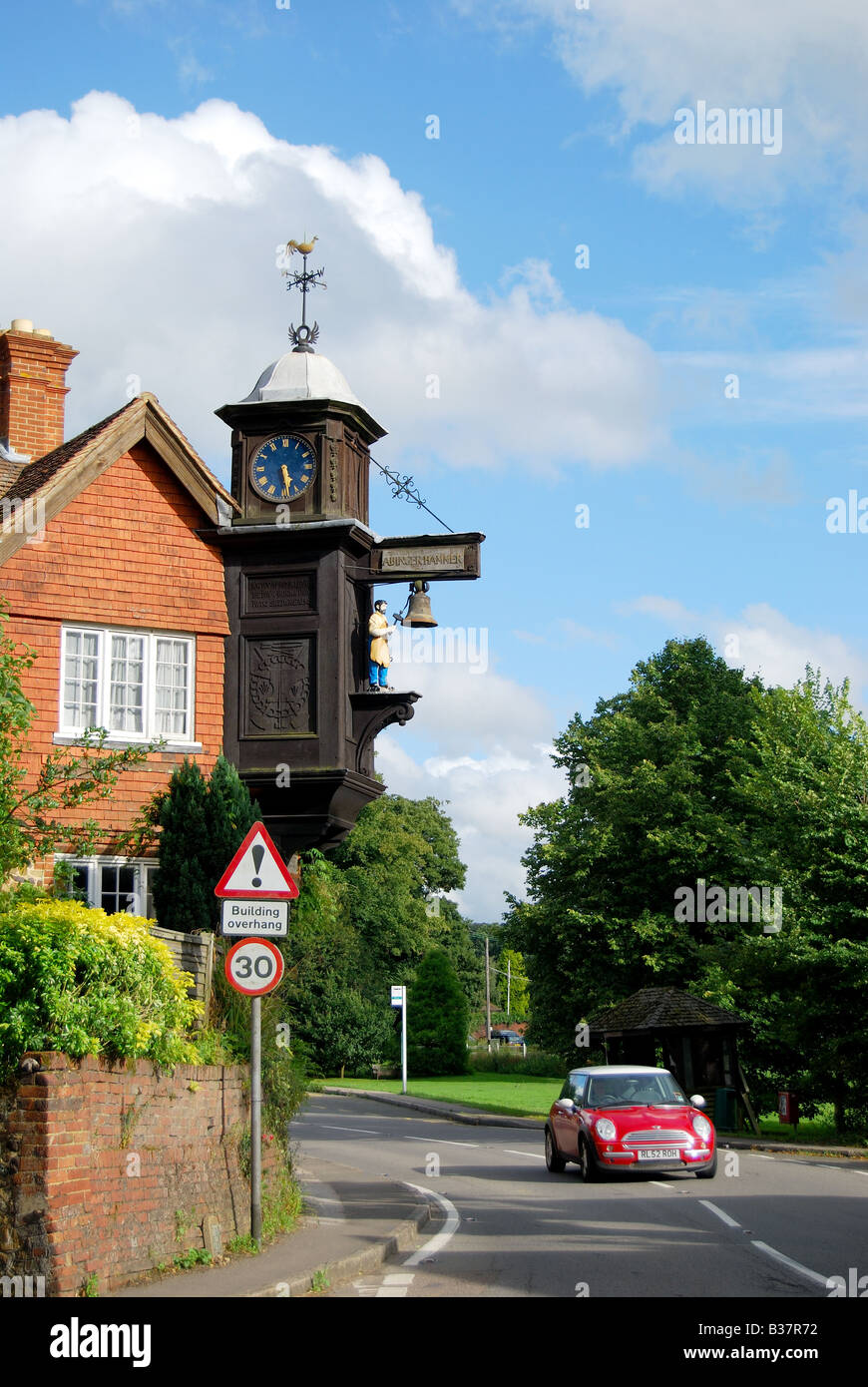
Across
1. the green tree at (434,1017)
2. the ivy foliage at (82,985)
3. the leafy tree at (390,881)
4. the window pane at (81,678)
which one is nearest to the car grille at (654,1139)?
the window pane at (81,678)

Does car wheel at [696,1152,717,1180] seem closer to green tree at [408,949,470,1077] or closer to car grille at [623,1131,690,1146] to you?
car grille at [623,1131,690,1146]

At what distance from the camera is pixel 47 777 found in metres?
18.0

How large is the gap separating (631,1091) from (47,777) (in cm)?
865

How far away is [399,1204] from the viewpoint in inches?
651

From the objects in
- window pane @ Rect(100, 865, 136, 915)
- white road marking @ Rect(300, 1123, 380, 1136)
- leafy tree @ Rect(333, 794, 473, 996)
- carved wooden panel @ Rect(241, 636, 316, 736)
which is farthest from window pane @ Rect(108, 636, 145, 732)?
leafy tree @ Rect(333, 794, 473, 996)

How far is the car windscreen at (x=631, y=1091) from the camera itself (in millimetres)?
19766

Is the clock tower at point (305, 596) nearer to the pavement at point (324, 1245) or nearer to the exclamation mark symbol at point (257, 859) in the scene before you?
the pavement at point (324, 1245)

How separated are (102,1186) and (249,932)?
2.41 m

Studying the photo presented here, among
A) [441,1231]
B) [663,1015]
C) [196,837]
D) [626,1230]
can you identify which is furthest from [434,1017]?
[626,1230]

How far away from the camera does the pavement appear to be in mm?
10133

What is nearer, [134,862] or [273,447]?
[134,862]

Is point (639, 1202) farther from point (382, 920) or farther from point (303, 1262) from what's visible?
point (382, 920)

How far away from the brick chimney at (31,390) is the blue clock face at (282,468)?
4.81 meters
